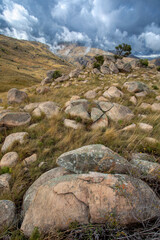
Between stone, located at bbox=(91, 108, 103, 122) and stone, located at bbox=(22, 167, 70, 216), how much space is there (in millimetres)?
3055

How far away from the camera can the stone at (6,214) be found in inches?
79.5

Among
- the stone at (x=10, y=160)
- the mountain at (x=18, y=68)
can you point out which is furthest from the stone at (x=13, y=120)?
the mountain at (x=18, y=68)

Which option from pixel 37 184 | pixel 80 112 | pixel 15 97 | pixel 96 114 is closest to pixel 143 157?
pixel 96 114

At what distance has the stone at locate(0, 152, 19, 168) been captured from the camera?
3.46 meters

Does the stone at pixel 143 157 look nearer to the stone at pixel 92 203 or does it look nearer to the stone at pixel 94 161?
the stone at pixel 94 161

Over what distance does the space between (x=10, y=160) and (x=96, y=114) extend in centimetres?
414

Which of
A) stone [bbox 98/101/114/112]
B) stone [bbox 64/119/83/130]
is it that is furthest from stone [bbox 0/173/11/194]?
stone [bbox 98/101/114/112]

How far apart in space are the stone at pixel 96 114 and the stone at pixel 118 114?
50cm

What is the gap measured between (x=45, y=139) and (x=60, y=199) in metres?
2.79

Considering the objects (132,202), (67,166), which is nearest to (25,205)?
(67,166)

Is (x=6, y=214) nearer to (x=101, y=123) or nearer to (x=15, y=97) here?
(x=101, y=123)

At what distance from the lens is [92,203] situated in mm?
1899

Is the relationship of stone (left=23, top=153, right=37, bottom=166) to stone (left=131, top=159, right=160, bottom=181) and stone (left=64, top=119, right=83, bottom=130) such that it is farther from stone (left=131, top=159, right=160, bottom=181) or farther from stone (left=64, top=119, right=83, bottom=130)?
stone (left=131, top=159, right=160, bottom=181)

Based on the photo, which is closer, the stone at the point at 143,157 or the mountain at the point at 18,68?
the stone at the point at 143,157
